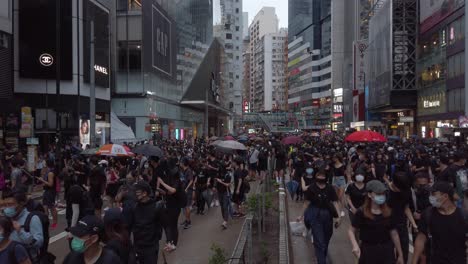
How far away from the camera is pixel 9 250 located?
4.67 meters

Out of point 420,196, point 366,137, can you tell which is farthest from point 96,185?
point 366,137

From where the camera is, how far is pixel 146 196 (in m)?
6.30

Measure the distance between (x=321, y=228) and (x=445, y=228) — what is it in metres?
2.73

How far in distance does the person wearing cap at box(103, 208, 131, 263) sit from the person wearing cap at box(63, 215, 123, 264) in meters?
0.26

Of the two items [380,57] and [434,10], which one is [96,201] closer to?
[434,10]

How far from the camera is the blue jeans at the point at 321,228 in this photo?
744cm

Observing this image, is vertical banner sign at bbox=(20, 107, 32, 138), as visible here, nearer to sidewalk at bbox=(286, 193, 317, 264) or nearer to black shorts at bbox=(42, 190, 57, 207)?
black shorts at bbox=(42, 190, 57, 207)

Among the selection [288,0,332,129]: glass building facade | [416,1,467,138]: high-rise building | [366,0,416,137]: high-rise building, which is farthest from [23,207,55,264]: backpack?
[288,0,332,129]: glass building facade

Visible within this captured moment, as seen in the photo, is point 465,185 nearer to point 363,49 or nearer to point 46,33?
point 46,33

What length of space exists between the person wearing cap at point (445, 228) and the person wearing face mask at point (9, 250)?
3763mm

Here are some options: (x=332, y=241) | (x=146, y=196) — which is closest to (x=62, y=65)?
(x=332, y=241)

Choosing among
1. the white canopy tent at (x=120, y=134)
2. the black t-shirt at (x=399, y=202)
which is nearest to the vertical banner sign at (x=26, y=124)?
the white canopy tent at (x=120, y=134)

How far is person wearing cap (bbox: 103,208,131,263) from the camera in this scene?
4.51 meters

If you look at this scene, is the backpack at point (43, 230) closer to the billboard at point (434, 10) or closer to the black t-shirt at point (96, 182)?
the black t-shirt at point (96, 182)
